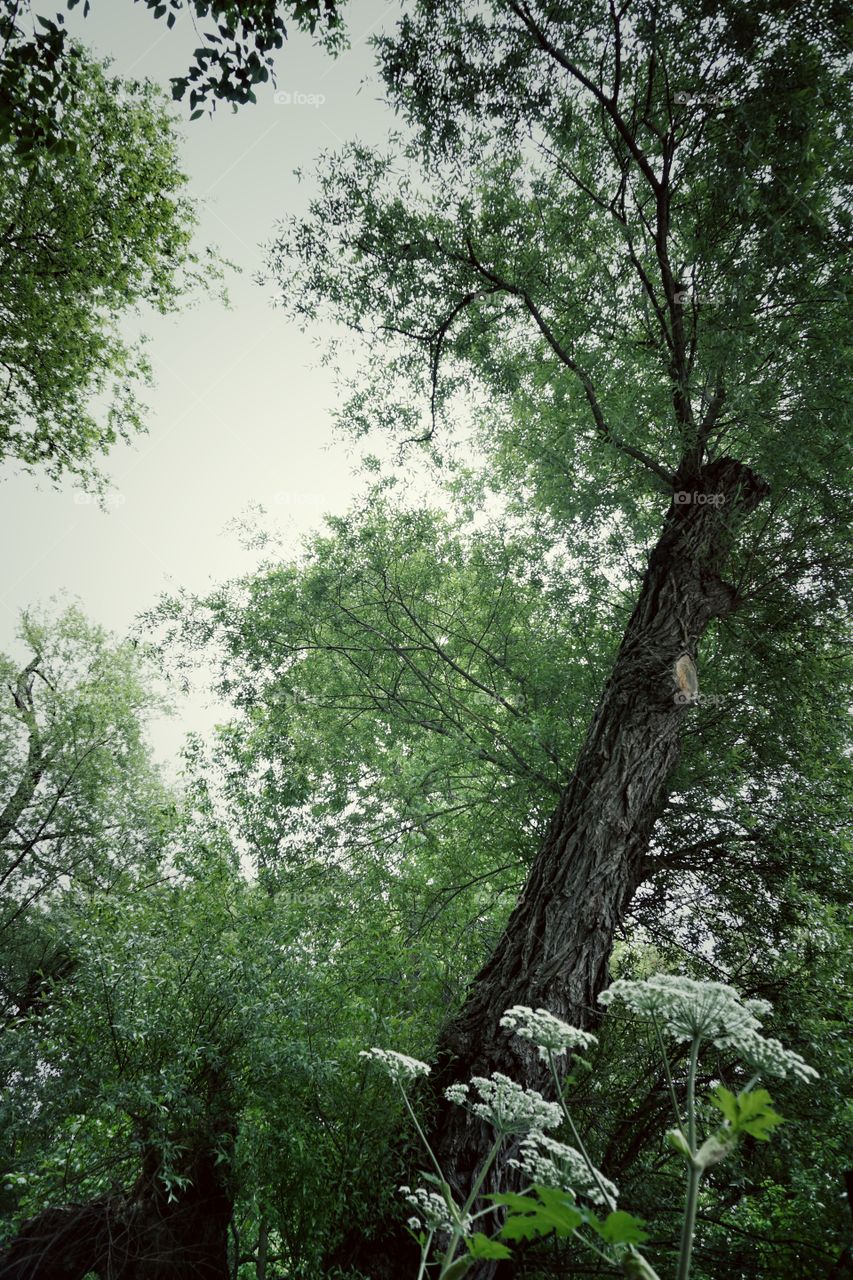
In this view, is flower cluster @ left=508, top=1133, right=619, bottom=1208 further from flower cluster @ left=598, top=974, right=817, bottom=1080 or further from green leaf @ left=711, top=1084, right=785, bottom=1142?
green leaf @ left=711, top=1084, right=785, bottom=1142

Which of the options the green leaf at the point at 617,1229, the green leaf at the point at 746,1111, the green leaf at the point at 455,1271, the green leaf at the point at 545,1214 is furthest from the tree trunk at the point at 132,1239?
the green leaf at the point at 746,1111

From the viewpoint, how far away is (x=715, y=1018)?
1.47 m

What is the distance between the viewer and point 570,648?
256 inches

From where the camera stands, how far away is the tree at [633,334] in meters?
4.07

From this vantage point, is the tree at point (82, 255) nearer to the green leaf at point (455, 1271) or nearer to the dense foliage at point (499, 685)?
the dense foliage at point (499, 685)

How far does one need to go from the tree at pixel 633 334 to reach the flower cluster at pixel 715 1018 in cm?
234

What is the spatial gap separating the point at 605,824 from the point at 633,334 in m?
4.87

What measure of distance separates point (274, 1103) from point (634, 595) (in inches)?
222

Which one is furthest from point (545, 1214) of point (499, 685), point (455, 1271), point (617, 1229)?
point (499, 685)

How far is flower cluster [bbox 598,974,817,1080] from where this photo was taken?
144 centimetres

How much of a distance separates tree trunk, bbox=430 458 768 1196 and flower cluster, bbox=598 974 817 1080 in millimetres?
2332

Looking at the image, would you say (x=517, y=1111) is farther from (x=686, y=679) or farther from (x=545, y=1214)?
(x=686, y=679)

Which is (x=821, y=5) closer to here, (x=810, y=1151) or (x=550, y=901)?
(x=550, y=901)

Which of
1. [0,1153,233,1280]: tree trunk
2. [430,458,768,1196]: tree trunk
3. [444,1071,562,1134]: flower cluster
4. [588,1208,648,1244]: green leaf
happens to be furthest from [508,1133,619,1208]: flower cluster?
[0,1153,233,1280]: tree trunk
